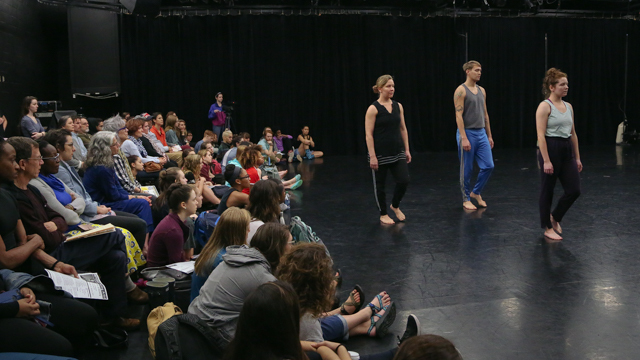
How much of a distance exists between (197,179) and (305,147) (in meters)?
6.70

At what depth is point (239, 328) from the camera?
1.61m

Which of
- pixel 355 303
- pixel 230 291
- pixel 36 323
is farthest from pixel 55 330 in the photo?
pixel 355 303

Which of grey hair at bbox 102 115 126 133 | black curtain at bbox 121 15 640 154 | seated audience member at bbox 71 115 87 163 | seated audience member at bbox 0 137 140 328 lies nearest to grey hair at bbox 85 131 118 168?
seated audience member at bbox 0 137 140 328

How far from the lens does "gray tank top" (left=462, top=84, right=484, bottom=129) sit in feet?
18.3

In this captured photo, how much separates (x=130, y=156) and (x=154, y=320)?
3.19 metres

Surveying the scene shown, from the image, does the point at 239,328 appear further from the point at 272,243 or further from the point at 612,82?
the point at 612,82

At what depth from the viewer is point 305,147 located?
1181 centimetres

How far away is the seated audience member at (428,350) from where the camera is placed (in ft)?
4.48

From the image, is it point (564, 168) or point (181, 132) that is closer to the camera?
point (564, 168)

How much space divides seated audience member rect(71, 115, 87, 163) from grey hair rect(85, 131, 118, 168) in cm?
125

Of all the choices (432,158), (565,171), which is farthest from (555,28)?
(565,171)

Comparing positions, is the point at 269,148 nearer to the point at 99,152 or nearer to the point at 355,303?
the point at 99,152

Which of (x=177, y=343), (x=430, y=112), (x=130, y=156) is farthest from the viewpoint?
(x=430, y=112)

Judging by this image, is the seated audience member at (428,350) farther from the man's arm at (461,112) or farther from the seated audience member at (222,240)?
the man's arm at (461,112)
